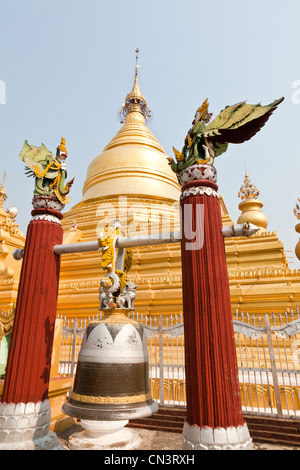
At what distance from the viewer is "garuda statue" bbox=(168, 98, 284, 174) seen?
3733 millimetres

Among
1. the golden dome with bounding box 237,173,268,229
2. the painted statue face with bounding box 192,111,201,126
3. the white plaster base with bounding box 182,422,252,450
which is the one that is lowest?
the white plaster base with bounding box 182,422,252,450

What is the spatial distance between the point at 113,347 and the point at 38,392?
1.88 m

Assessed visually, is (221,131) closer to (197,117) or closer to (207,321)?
(197,117)

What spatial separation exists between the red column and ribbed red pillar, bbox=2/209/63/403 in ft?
7.53

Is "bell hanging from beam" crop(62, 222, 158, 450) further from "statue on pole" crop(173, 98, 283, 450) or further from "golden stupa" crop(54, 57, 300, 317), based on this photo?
"golden stupa" crop(54, 57, 300, 317)

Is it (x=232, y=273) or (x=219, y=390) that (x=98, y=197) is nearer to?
(x=232, y=273)

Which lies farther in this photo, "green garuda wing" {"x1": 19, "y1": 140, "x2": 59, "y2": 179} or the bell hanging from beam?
"green garuda wing" {"x1": 19, "y1": 140, "x2": 59, "y2": 179}

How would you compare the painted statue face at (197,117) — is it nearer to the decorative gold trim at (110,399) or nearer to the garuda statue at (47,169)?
the garuda statue at (47,169)

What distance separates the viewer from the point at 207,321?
3152 mm

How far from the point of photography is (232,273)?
10.6 m

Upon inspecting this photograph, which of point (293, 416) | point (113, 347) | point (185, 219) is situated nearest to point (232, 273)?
point (293, 416)

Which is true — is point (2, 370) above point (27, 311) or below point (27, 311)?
below

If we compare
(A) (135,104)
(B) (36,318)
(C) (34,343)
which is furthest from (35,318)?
(A) (135,104)

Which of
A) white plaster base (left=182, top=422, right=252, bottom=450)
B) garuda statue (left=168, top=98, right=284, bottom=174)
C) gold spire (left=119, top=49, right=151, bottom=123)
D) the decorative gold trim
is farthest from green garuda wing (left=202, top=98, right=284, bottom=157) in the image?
gold spire (left=119, top=49, right=151, bottom=123)
